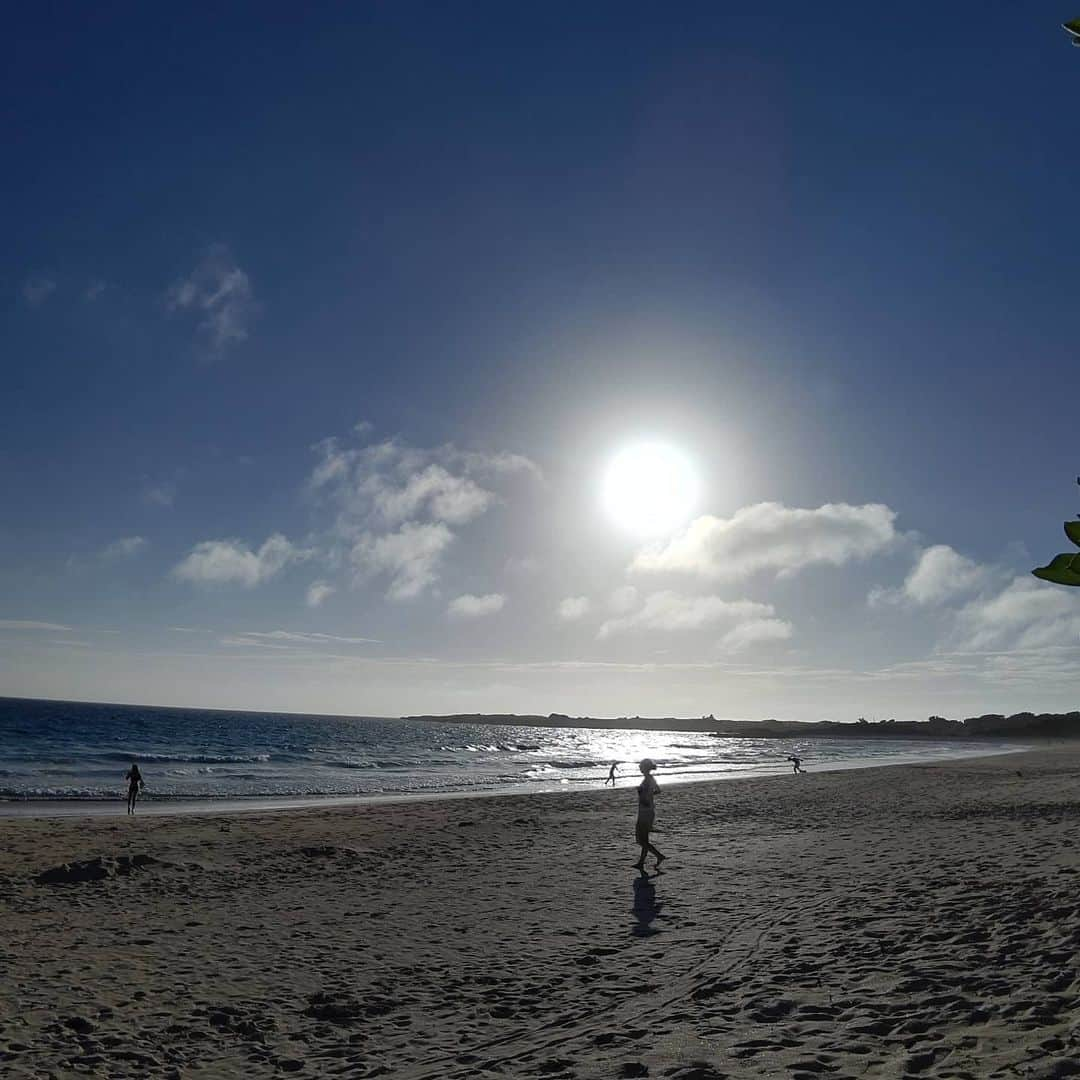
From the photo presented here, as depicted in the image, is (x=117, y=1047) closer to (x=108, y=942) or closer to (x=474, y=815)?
(x=108, y=942)

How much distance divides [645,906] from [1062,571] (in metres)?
11.4

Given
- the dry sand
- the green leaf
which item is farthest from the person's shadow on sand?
the green leaf

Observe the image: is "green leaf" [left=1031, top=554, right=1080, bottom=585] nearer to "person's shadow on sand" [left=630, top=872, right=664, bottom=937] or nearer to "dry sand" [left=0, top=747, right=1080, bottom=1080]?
"dry sand" [left=0, top=747, right=1080, bottom=1080]

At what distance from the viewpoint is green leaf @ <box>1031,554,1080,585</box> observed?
1770 mm

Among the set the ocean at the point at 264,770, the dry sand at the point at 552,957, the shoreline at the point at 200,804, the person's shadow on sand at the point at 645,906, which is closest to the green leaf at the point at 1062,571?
the dry sand at the point at 552,957

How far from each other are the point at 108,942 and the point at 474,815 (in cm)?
1517

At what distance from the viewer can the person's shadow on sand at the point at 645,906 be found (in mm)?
10584

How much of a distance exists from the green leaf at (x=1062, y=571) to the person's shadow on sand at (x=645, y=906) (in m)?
9.75

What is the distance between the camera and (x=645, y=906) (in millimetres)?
11945

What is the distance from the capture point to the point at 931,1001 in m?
6.89

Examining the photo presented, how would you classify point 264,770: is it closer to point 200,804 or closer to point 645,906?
point 200,804

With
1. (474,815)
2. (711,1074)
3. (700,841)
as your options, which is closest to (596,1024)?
(711,1074)

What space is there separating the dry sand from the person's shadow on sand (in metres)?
0.06

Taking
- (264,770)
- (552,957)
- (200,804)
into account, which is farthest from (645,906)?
(264,770)
